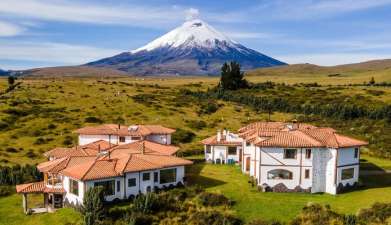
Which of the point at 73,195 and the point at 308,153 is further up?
the point at 308,153

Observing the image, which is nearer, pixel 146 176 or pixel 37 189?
pixel 37 189

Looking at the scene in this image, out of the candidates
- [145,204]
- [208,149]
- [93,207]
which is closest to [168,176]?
[145,204]

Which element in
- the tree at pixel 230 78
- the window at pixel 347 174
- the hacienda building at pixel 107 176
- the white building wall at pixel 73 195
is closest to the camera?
the white building wall at pixel 73 195

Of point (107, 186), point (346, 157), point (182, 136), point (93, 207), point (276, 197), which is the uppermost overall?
point (346, 157)

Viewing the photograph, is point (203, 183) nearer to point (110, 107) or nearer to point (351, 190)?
point (351, 190)

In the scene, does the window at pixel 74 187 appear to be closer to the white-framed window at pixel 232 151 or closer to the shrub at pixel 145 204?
the shrub at pixel 145 204

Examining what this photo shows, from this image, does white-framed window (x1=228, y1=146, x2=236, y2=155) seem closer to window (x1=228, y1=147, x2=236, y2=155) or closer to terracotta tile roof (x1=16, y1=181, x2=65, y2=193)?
window (x1=228, y1=147, x2=236, y2=155)

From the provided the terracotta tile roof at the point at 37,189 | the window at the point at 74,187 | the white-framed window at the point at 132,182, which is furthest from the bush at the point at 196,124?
the window at the point at 74,187

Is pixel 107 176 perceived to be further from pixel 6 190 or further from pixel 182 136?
pixel 182 136
